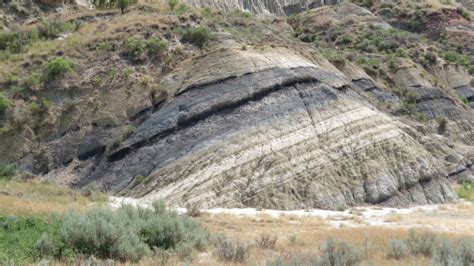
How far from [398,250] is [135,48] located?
20.5 meters

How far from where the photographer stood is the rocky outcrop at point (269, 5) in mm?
56484

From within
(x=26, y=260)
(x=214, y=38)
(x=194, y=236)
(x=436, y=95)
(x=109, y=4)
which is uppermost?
(x=109, y=4)

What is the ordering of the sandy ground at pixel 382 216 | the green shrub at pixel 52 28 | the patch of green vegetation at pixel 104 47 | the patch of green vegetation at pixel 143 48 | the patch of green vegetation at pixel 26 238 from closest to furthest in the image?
1. the patch of green vegetation at pixel 26 238
2. the sandy ground at pixel 382 216
3. the patch of green vegetation at pixel 143 48
4. the patch of green vegetation at pixel 104 47
5. the green shrub at pixel 52 28

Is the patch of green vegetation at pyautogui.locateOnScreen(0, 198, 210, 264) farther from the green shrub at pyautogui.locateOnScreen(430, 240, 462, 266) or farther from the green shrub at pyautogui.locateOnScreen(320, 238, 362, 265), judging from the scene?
the green shrub at pyautogui.locateOnScreen(430, 240, 462, 266)

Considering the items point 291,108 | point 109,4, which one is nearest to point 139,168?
point 291,108

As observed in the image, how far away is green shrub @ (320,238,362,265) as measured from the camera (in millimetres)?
8062

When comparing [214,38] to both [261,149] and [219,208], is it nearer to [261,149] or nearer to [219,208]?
[261,149]

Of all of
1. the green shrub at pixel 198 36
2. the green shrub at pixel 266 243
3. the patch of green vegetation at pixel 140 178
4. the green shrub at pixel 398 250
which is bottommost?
the patch of green vegetation at pixel 140 178

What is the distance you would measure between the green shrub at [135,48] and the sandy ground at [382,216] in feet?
33.8

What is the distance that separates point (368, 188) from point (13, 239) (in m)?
16.1

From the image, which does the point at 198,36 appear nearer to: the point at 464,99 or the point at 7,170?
the point at 7,170

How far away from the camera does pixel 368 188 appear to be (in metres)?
21.4

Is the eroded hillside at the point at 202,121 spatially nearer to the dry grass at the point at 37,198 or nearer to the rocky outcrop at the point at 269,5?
the dry grass at the point at 37,198

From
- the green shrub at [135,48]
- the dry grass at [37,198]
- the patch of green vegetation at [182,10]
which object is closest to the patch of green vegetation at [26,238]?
the dry grass at [37,198]
